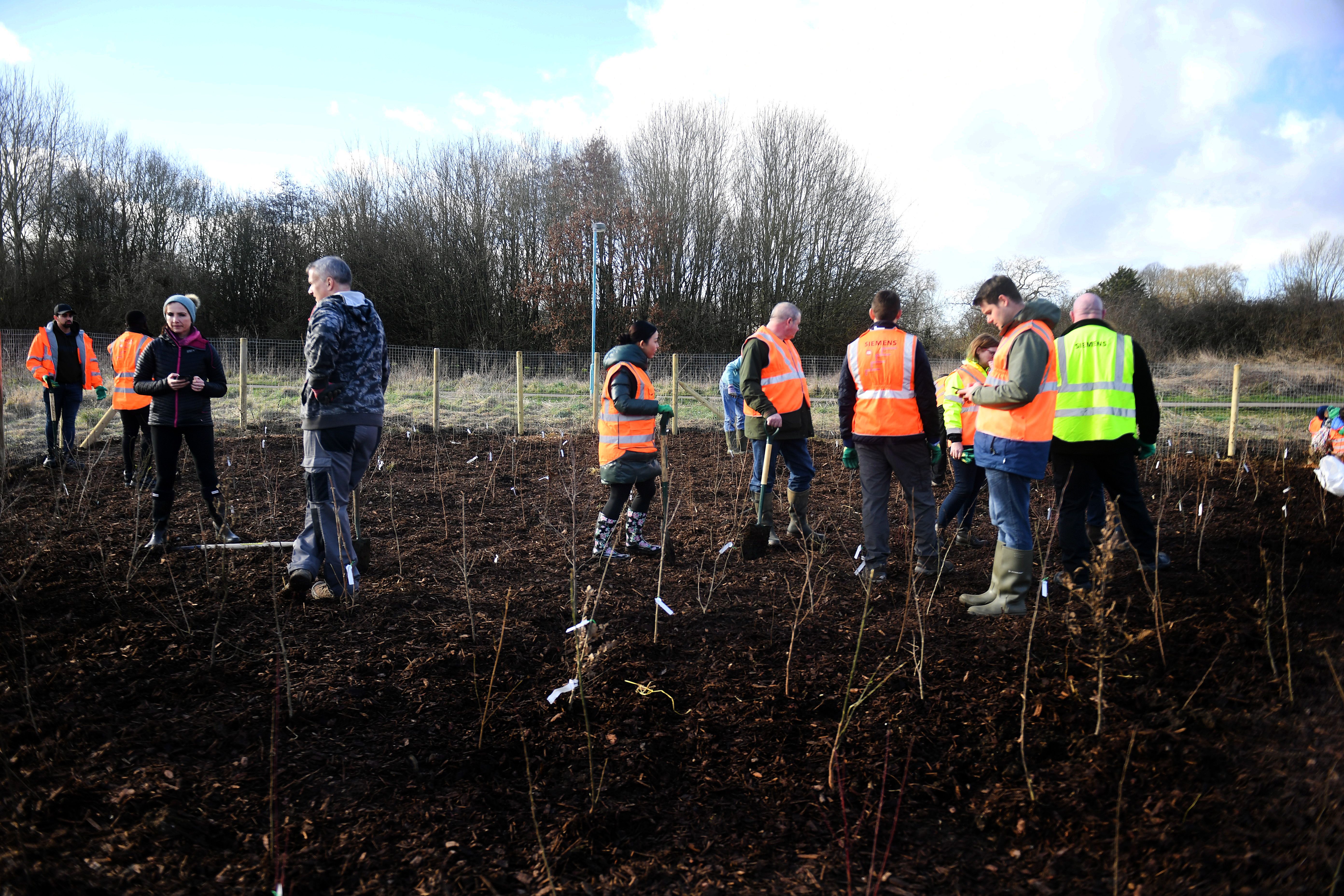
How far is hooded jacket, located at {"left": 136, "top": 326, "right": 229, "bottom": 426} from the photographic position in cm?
453

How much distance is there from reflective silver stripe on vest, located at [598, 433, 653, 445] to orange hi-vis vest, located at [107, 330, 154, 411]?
16.5 ft

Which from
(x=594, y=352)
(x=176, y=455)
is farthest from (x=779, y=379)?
(x=594, y=352)

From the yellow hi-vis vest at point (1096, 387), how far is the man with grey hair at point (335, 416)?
374 cm

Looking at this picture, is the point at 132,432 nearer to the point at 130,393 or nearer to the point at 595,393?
the point at 130,393

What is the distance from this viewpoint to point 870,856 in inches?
76.5

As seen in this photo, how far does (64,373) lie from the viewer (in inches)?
300

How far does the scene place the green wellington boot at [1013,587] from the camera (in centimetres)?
355

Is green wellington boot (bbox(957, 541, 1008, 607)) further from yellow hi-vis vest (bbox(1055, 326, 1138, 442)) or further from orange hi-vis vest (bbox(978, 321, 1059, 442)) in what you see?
yellow hi-vis vest (bbox(1055, 326, 1138, 442))

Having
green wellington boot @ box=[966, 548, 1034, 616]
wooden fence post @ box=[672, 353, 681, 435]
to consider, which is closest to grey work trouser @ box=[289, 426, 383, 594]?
green wellington boot @ box=[966, 548, 1034, 616]

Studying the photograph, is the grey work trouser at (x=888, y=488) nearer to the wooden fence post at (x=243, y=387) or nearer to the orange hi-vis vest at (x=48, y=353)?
the orange hi-vis vest at (x=48, y=353)

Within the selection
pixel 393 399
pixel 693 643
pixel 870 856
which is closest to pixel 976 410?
pixel 693 643

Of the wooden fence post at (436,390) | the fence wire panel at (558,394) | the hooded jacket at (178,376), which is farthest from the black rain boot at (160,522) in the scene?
the wooden fence post at (436,390)

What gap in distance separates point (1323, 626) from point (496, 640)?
3.94 m

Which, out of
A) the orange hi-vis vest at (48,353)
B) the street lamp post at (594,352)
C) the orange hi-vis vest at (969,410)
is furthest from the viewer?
the street lamp post at (594,352)
